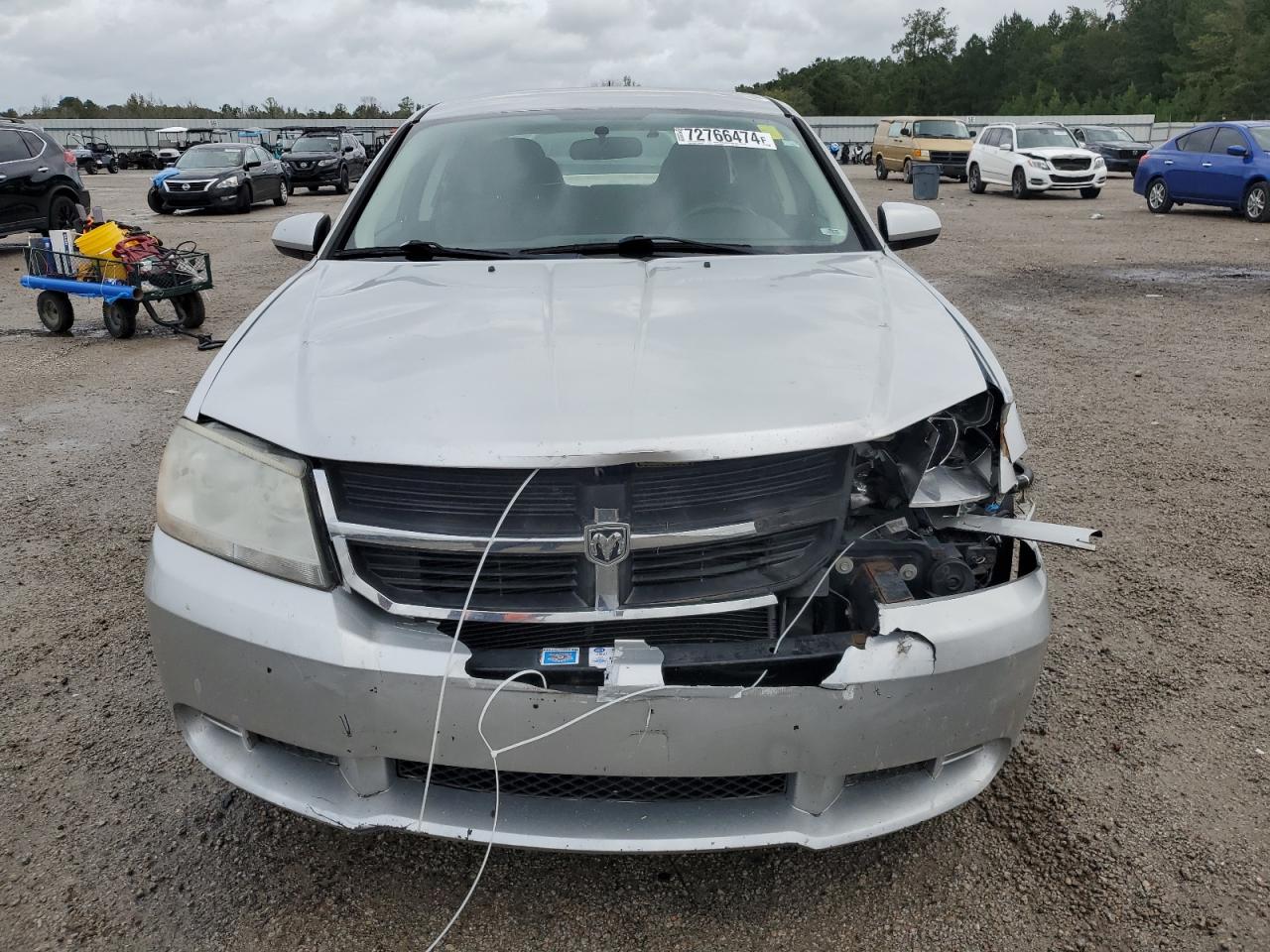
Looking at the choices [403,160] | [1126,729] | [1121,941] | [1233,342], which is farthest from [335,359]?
[1233,342]

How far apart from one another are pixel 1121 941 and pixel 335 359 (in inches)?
78.5

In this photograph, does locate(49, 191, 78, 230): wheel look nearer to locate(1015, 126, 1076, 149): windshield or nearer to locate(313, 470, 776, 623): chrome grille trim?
locate(313, 470, 776, 623): chrome grille trim

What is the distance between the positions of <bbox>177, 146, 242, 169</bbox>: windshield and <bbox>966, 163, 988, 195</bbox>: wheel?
52.8 feet

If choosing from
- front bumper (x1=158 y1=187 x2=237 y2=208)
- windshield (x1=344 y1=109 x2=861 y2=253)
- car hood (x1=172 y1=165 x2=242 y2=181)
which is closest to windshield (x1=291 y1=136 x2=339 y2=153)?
car hood (x1=172 y1=165 x2=242 y2=181)

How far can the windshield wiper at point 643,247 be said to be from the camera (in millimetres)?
2955

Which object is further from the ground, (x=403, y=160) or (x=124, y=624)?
(x=403, y=160)

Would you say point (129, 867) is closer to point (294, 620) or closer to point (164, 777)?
point (164, 777)

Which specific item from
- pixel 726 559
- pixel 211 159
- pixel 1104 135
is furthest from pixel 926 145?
pixel 726 559

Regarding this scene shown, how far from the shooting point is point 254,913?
83.0 inches

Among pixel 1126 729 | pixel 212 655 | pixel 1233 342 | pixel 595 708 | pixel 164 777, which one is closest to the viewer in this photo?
pixel 595 708

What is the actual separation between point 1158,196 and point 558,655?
19442 mm

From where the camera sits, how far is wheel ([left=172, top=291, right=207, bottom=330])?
8453 millimetres

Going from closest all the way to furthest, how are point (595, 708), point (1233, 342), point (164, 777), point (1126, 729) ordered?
point (595, 708) < point (164, 777) < point (1126, 729) < point (1233, 342)

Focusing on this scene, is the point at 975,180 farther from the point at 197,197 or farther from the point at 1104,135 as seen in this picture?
the point at 197,197
